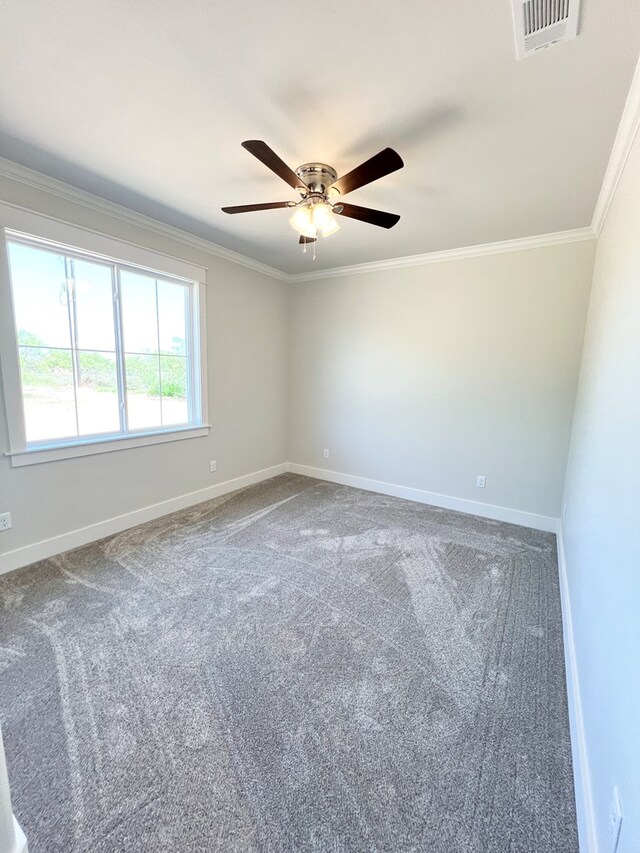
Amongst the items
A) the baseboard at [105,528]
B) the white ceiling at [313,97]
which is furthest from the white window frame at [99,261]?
the baseboard at [105,528]

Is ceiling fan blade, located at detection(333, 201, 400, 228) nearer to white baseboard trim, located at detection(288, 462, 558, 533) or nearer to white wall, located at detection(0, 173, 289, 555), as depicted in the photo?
white wall, located at detection(0, 173, 289, 555)

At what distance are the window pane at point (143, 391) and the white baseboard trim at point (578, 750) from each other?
11.2 ft

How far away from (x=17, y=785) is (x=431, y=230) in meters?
3.92

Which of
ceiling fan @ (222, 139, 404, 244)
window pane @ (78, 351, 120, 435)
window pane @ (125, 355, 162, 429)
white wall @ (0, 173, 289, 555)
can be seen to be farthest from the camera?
window pane @ (125, 355, 162, 429)

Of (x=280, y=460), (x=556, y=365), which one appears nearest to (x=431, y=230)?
(x=556, y=365)

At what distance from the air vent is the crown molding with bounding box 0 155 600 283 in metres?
0.82

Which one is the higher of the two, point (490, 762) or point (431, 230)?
point (431, 230)

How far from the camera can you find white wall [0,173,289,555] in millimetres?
2496

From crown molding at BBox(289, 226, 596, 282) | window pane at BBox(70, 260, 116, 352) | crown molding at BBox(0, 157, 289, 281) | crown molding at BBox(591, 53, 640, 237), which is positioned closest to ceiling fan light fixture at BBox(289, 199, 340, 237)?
crown molding at BBox(591, 53, 640, 237)

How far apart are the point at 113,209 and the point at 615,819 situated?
400 centimetres

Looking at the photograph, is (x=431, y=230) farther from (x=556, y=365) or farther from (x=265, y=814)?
(x=265, y=814)

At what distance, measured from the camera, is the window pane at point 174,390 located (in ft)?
11.1

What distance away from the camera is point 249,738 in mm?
1378

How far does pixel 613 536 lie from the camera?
1299mm
